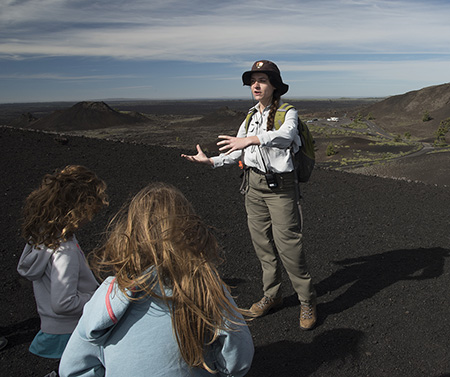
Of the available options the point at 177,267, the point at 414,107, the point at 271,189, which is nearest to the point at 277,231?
the point at 271,189

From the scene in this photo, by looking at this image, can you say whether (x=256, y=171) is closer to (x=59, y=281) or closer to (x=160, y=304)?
(x=59, y=281)

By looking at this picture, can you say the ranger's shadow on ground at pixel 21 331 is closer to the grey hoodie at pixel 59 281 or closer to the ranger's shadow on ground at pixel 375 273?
the grey hoodie at pixel 59 281

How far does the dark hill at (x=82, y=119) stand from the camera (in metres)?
61.0

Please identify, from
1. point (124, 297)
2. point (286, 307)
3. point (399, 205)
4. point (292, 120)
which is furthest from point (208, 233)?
point (399, 205)

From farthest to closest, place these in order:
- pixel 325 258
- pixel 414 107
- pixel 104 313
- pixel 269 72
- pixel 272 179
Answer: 1. pixel 414 107
2. pixel 325 258
3. pixel 272 179
4. pixel 269 72
5. pixel 104 313

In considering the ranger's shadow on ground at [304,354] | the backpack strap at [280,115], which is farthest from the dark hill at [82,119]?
the ranger's shadow on ground at [304,354]

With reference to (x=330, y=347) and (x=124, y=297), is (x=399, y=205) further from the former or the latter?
(x=124, y=297)

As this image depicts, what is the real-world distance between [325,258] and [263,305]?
143 cm

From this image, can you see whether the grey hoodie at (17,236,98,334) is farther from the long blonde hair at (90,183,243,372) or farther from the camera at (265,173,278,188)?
the camera at (265,173,278,188)

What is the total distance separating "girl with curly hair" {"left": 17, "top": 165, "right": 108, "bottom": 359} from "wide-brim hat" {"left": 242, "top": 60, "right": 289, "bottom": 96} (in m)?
1.42

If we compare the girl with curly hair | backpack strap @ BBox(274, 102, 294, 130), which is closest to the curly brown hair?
the girl with curly hair

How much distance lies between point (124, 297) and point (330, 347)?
2.20 m

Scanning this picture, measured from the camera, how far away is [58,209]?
203cm

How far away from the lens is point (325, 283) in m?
4.00
